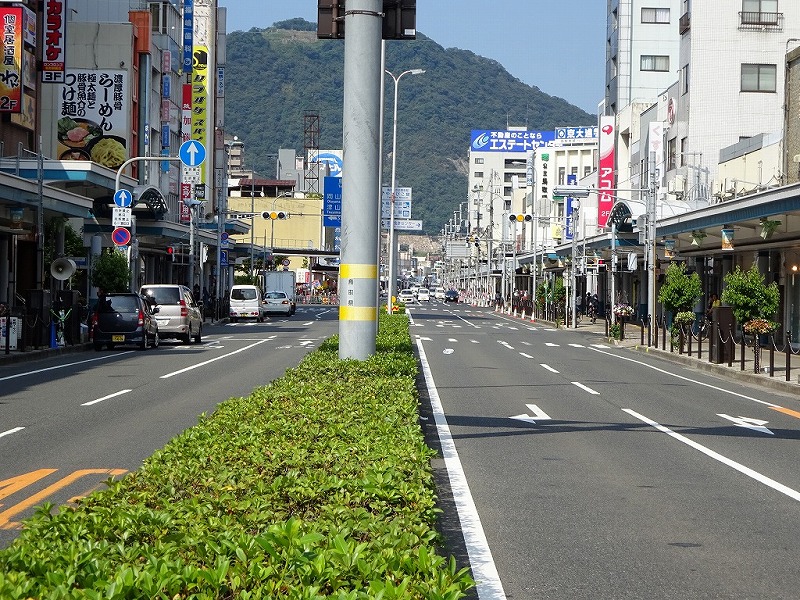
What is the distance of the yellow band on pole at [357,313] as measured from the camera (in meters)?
14.5

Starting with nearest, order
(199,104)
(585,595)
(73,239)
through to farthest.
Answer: (585,595) → (73,239) → (199,104)

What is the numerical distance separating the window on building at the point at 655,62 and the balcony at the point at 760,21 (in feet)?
79.6

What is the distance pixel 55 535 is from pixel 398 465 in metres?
2.67

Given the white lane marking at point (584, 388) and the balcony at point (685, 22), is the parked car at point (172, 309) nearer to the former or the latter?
the white lane marking at point (584, 388)

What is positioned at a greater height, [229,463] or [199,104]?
[199,104]

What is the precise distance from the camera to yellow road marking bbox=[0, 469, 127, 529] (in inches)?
345

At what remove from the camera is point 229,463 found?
7.44 metres

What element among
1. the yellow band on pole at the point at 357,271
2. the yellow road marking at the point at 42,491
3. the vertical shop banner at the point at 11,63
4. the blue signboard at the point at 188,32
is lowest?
the yellow road marking at the point at 42,491

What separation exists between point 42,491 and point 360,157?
602cm

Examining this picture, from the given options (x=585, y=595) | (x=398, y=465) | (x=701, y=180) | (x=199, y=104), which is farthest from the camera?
(x=199, y=104)

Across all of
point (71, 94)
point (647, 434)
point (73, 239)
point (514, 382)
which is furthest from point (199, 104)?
point (647, 434)

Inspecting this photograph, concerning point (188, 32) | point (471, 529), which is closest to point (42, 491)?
point (471, 529)

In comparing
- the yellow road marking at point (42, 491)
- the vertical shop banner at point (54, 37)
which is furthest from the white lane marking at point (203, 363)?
the vertical shop banner at point (54, 37)

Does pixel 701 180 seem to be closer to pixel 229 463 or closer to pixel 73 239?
pixel 73 239
